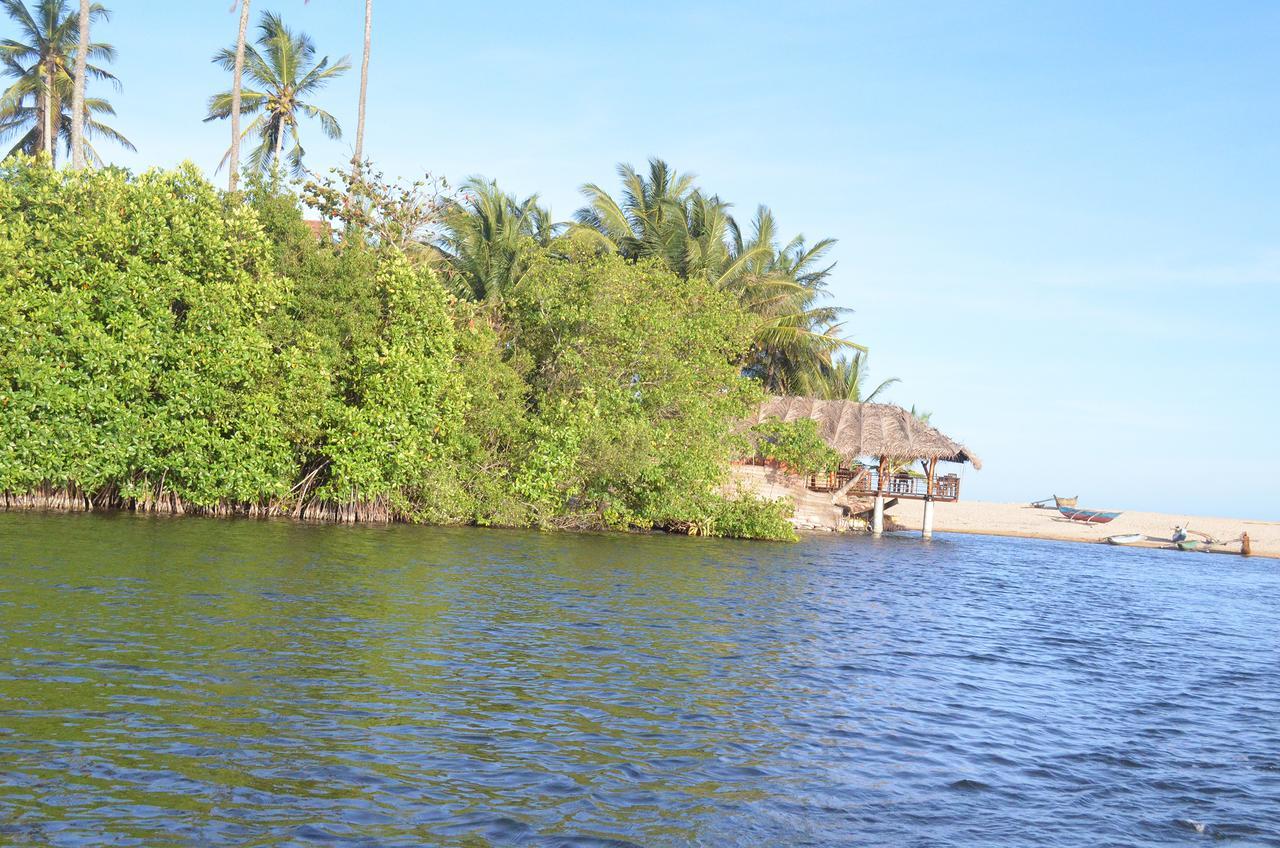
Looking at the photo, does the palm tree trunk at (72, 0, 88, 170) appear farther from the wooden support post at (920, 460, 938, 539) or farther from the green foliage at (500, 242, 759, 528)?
the wooden support post at (920, 460, 938, 539)

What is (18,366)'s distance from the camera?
21.7 meters

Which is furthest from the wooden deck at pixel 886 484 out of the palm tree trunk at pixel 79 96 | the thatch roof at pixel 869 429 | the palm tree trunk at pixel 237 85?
the palm tree trunk at pixel 79 96

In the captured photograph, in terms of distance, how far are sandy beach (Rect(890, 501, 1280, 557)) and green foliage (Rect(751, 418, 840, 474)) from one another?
18817 mm

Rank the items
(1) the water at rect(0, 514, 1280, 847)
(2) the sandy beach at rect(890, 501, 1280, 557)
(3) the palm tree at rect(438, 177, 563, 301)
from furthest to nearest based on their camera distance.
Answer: (2) the sandy beach at rect(890, 501, 1280, 557)
(3) the palm tree at rect(438, 177, 563, 301)
(1) the water at rect(0, 514, 1280, 847)

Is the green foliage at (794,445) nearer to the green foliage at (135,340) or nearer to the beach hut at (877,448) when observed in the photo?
the beach hut at (877,448)

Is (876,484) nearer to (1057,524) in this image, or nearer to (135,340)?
(1057,524)

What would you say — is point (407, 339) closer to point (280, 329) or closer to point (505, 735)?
point (280, 329)

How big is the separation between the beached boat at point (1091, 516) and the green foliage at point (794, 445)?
3296cm

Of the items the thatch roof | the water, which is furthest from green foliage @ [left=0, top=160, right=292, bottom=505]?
the thatch roof

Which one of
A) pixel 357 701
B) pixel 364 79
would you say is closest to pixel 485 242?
pixel 364 79

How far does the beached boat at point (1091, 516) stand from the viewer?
63000 mm

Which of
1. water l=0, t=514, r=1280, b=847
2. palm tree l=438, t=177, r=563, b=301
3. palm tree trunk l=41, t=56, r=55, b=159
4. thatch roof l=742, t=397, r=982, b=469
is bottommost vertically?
water l=0, t=514, r=1280, b=847

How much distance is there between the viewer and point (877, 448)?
38375mm

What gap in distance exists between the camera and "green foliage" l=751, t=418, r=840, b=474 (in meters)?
36.7
